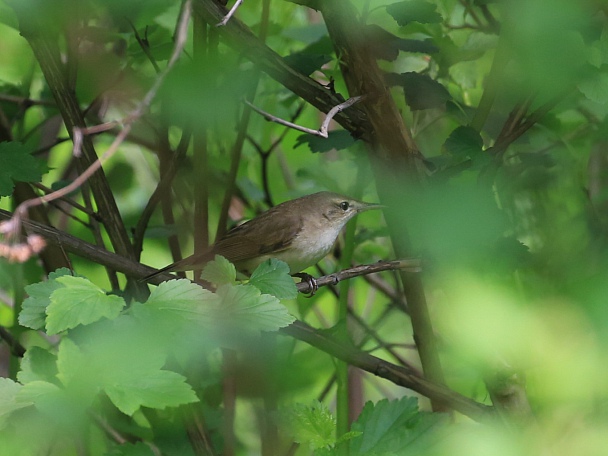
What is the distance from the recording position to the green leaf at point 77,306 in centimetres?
124

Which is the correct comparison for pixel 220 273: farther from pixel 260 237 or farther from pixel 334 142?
pixel 260 237

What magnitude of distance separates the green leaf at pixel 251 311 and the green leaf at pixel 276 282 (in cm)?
7

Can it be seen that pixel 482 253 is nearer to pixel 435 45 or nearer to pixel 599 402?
pixel 599 402

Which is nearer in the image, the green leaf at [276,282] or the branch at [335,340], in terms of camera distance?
the green leaf at [276,282]

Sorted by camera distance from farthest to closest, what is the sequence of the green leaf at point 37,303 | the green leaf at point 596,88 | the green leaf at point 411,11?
the green leaf at point 411,11 < the green leaf at point 596,88 < the green leaf at point 37,303

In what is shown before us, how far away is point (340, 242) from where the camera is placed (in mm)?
3357

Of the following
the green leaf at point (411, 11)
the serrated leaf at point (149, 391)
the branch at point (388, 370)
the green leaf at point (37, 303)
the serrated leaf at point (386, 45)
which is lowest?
the branch at point (388, 370)

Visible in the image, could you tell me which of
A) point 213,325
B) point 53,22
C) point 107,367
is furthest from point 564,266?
point 53,22

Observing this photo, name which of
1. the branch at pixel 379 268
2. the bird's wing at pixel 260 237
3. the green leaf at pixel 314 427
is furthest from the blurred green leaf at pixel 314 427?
the bird's wing at pixel 260 237

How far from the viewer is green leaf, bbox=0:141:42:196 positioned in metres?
1.87

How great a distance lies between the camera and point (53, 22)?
1668 mm

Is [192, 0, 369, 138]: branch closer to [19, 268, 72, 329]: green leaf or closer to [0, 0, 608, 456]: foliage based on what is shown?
[0, 0, 608, 456]: foliage

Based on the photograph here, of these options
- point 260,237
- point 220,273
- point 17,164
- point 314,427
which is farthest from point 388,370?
point 17,164

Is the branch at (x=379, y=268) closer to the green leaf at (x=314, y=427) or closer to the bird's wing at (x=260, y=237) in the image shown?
the green leaf at (x=314, y=427)
